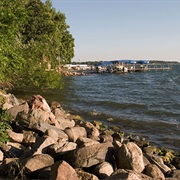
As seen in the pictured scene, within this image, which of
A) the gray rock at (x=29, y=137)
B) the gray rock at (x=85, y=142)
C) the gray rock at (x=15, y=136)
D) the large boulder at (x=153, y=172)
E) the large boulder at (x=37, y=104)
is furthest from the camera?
the large boulder at (x=37, y=104)

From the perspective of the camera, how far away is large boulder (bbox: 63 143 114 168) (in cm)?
672

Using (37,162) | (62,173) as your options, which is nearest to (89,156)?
(37,162)

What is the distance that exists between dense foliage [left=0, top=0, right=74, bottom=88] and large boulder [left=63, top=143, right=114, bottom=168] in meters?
3.00

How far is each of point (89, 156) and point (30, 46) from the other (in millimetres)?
18360

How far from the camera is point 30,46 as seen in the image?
23734mm

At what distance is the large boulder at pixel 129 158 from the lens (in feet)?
22.0

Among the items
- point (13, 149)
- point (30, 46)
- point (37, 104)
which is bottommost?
point (13, 149)

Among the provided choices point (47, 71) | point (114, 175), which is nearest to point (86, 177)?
point (114, 175)

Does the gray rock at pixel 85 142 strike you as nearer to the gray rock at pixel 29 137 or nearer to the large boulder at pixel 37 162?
the large boulder at pixel 37 162

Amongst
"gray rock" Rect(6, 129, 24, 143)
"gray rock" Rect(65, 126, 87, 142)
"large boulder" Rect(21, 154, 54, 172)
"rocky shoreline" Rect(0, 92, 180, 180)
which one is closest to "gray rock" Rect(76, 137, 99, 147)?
"rocky shoreline" Rect(0, 92, 180, 180)

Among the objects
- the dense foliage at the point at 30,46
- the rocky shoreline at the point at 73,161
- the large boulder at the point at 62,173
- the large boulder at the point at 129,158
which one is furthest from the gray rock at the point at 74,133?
the large boulder at the point at 62,173

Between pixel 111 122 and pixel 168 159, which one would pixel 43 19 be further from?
pixel 168 159

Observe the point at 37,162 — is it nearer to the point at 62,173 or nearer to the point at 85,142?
the point at 62,173

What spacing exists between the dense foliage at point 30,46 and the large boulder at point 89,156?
3.00 metres
